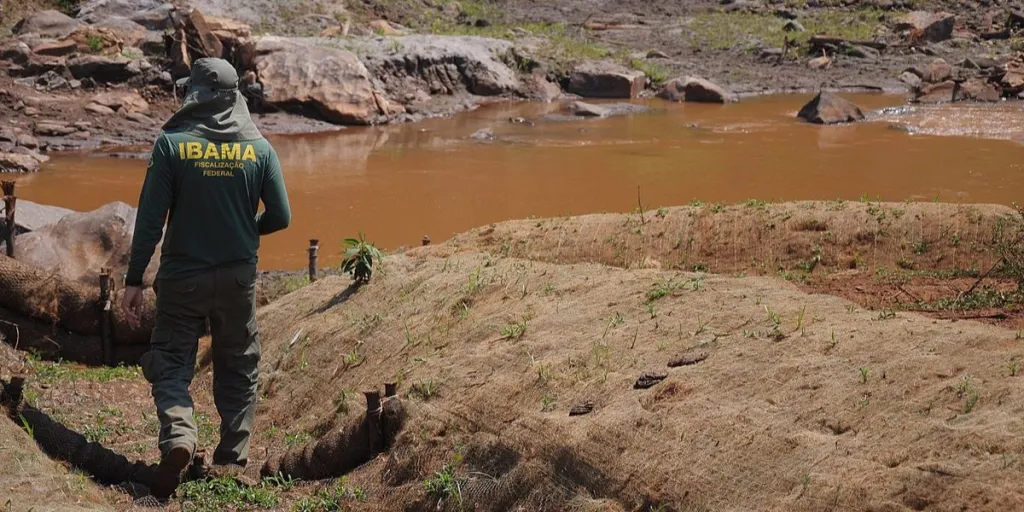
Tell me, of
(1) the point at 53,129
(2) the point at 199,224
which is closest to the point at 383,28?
(1) the point at 53,129

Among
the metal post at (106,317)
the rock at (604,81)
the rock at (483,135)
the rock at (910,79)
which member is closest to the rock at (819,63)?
the rock at (910,79)

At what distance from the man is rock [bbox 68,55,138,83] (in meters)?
17.6

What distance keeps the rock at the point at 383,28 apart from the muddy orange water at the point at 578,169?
190 inches

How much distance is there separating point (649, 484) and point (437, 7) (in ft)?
98.7

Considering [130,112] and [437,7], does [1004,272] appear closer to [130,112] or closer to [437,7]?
[130,112]

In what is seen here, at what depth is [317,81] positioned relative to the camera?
2272 centimetres

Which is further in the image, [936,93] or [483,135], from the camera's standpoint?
[936,93]

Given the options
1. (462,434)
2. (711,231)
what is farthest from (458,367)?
(711,231)

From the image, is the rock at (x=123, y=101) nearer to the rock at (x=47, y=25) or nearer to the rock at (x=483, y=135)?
the rock at (x=47, y=25)

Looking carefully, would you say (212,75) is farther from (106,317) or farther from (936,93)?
(936,93)

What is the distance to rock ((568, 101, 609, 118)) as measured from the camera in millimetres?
24750

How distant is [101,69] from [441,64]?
801 cm

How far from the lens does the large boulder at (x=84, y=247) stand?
30.8 ft

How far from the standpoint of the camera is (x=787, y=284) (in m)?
6.46
